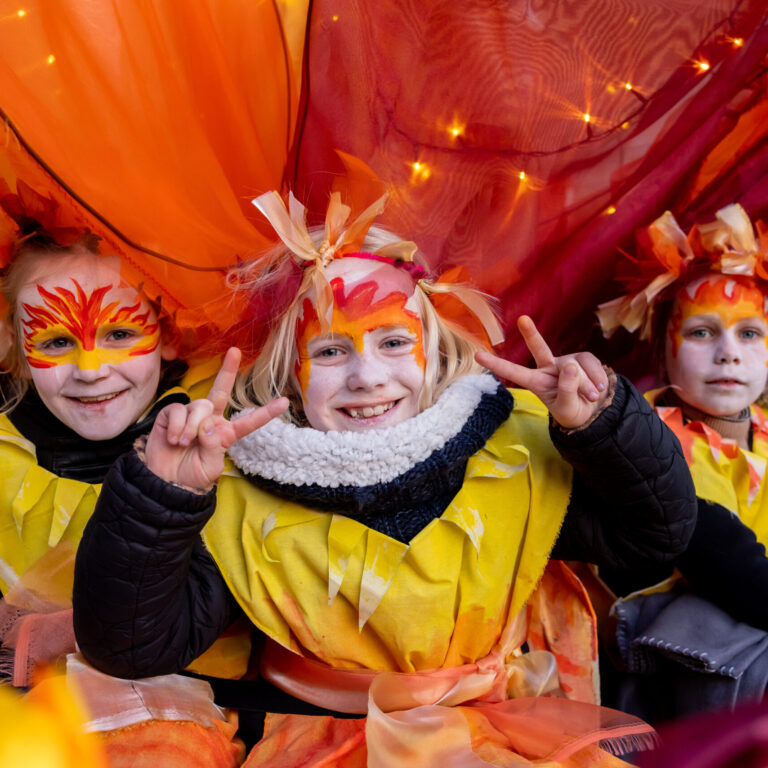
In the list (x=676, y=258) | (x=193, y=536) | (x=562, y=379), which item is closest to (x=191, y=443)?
(x=193, y=536)

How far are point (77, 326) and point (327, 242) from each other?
1.88 ft

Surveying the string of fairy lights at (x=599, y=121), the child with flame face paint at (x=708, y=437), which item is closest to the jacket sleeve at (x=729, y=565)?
the child with flame face paint at (x=708, y=437)

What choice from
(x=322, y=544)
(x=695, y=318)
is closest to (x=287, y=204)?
(x=322, y=544)

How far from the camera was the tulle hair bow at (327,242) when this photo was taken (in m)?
1.73

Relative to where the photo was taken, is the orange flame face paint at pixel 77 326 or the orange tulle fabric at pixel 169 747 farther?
the orange flame face paint at pixel 77 326

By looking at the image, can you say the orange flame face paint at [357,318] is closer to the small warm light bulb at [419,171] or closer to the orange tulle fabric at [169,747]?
the small warm light bulb at [419,171]

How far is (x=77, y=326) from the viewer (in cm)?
184

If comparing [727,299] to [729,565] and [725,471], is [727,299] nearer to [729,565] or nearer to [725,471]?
[725,471]

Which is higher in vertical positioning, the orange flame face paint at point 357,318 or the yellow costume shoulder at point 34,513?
the orange flame face paint at point 357,318

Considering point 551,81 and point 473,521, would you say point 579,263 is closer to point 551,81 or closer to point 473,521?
point 551,81

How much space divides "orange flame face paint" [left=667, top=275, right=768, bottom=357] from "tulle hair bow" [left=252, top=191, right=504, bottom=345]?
0.76 metres

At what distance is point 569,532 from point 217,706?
30.9 inches

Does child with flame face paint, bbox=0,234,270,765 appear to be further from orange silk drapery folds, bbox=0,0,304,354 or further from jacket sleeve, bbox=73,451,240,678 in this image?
jacket sleeve, bbox=73,451,240,678

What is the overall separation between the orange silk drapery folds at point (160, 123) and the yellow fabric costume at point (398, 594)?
0.54m
